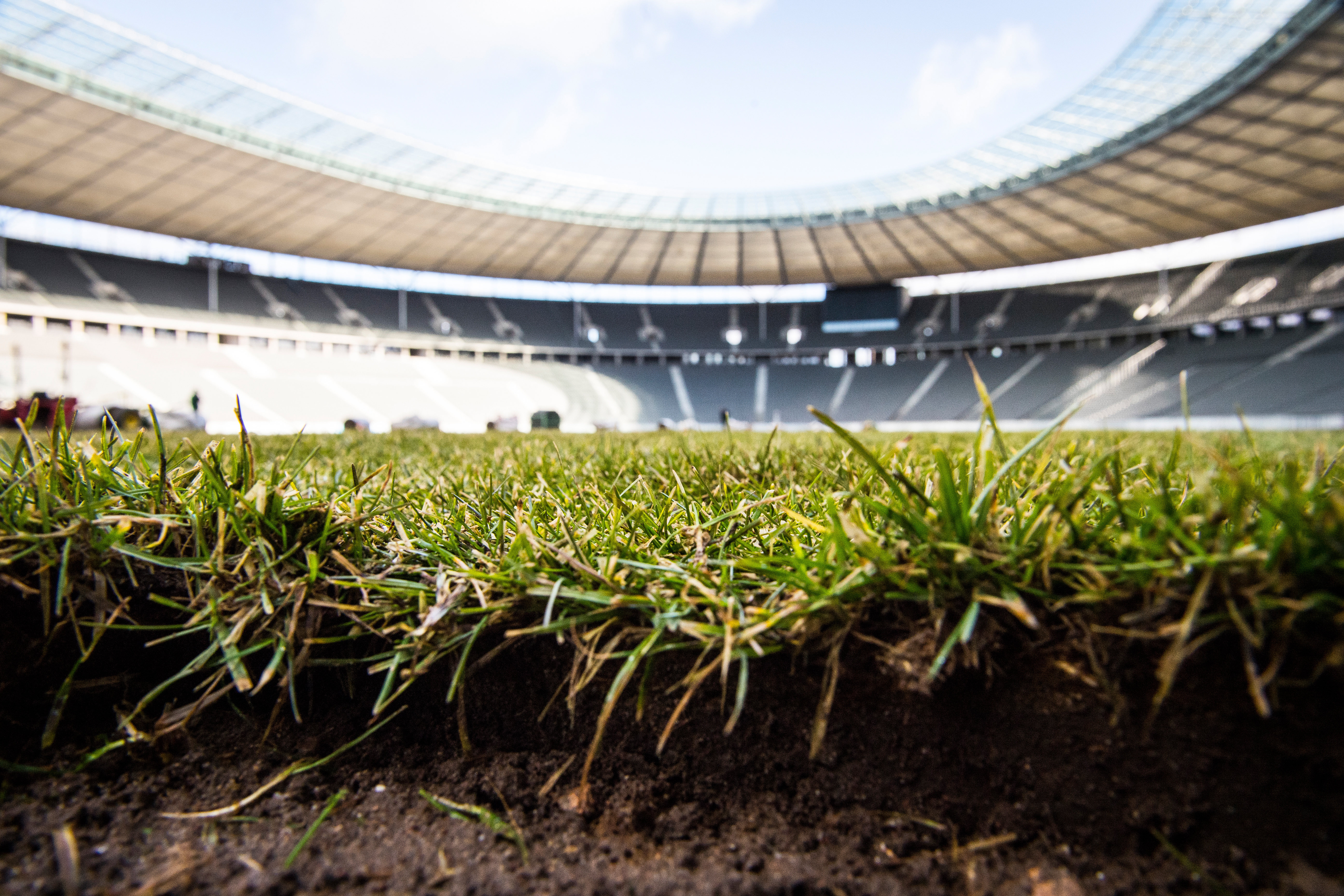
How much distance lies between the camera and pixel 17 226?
88.0 ft

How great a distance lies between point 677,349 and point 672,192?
1268 centimetres

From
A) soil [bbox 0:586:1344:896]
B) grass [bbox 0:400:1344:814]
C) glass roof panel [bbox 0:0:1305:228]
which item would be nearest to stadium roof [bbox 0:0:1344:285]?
glass roof panel [bbox 0:0:1305:228]

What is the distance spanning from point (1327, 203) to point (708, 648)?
36.9 m

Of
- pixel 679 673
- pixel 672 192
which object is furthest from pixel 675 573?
pixel 672 192

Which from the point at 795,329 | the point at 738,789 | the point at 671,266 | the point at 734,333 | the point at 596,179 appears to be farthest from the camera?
the point at 734,333

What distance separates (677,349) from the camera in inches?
1565

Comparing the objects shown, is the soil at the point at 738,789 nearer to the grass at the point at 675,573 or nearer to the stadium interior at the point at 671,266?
the grass at the point at 675,573

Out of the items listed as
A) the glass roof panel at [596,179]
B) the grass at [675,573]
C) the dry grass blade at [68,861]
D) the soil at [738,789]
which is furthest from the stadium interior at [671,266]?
the dry grass blade at [68,861]

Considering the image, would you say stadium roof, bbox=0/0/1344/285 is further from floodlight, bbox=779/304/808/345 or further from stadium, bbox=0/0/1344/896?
stadium, bbox=0/0/1344/896

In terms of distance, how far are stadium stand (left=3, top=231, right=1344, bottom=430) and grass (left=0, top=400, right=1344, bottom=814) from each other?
26641mm

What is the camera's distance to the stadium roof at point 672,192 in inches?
682

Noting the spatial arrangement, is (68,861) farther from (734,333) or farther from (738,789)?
(734,333)

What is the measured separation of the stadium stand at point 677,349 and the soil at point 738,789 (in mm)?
26906

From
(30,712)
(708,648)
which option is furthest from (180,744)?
(708,648)
